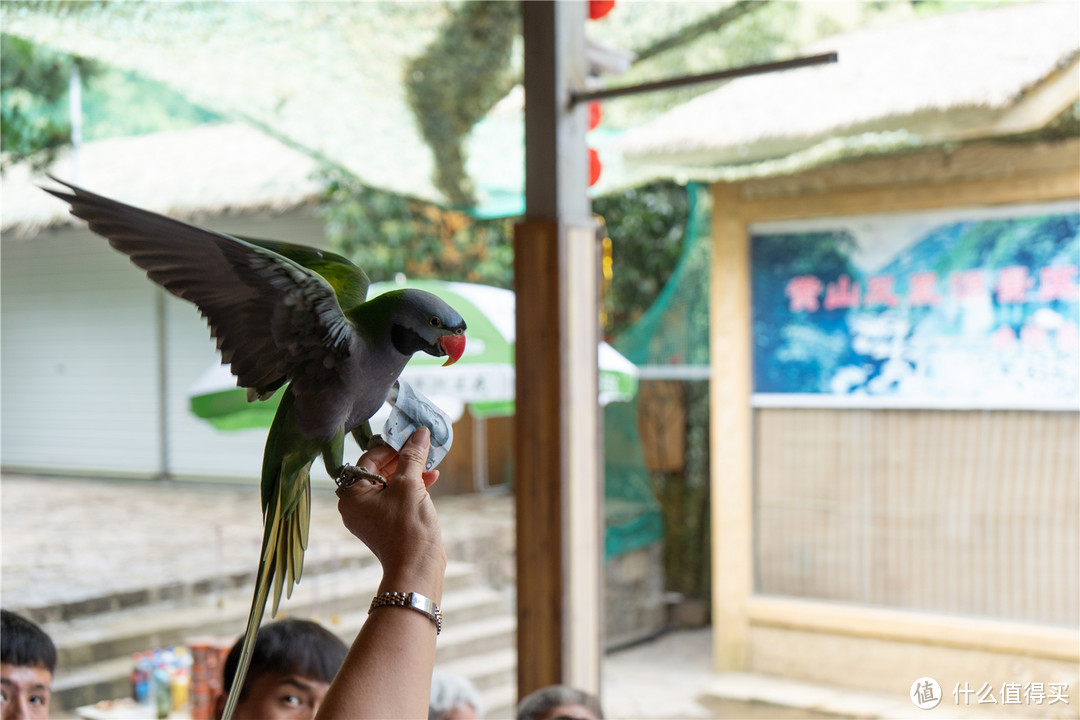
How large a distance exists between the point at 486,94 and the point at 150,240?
341 centimetres

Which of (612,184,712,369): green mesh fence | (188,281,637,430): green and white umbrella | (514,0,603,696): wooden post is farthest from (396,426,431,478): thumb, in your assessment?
(612,184,712,369): green mesh fence

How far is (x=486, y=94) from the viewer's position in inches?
155

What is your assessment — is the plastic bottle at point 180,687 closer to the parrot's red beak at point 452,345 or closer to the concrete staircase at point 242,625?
the concrete staircase at point 242,625

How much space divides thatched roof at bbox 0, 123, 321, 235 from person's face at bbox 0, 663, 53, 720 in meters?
2.89

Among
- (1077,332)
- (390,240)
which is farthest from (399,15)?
(390,240)

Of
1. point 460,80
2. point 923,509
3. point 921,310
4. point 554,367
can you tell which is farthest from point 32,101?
point 923,509

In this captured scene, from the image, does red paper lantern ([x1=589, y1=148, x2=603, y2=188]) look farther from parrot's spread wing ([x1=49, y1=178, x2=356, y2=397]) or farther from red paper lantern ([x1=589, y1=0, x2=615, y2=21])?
parrot's spread wing ([x1=49, y1=178, x2=356, y2=397])

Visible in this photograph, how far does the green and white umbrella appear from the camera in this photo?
3467 millimetres

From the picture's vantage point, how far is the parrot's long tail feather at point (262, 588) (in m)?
0.67

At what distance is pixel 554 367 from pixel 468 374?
3.63 ft

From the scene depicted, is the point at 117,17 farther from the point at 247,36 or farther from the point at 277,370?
the point at 277,370

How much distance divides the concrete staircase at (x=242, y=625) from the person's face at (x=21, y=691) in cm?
219


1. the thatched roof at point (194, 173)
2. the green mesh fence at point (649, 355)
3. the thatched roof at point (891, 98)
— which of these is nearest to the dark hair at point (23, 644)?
the thatched roof at point (194, 173)

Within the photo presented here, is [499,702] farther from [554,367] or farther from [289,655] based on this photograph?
[289,655]
